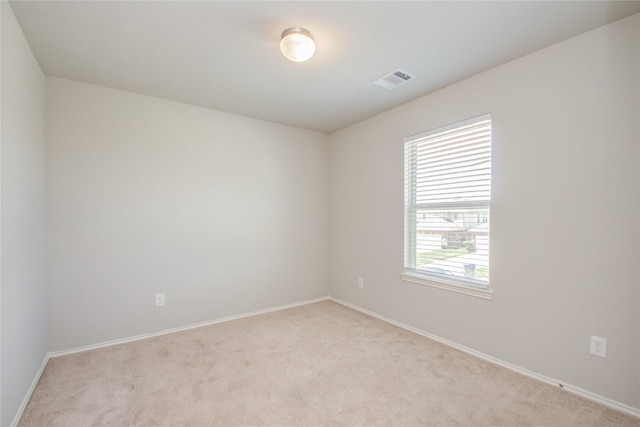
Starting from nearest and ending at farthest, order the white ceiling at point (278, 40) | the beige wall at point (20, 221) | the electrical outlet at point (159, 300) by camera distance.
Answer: the beige wall at point (20, 221), the white ceiling at point (278, 40), the electrical outlet at point (159, 300)

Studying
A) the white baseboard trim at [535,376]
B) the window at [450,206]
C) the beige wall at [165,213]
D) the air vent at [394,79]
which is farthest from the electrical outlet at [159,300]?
the air vent at [394,79]

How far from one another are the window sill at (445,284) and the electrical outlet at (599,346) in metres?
0.64

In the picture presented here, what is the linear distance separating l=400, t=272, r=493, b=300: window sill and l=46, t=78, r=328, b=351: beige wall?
4.91ft

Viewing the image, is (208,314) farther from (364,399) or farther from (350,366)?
(364,399)

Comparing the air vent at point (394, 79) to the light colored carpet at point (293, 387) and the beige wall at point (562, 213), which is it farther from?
the light colored carpet at point (293, 387)

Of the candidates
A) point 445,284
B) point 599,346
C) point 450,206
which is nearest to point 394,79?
point 450,206

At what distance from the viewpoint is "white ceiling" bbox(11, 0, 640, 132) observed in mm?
1697

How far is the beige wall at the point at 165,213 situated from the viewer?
8.34 feet

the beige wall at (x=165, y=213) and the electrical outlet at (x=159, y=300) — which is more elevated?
the beige wall at (x=165, y=213)

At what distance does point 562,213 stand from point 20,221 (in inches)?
141

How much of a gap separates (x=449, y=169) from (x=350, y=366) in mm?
1934

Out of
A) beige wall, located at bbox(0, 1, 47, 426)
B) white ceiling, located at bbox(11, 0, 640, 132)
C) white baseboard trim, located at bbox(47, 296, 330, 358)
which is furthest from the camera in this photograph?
white baseboard trim, located at bbox(47, 296, 330, 358)

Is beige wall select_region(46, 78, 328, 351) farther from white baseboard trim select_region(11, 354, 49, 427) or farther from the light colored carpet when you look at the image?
the light colored carpet

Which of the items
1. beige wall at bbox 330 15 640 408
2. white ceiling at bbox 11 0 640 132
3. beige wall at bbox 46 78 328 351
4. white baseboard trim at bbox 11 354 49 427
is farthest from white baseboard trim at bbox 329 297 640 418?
white baseboard trim at bbox 11 354 49 427
